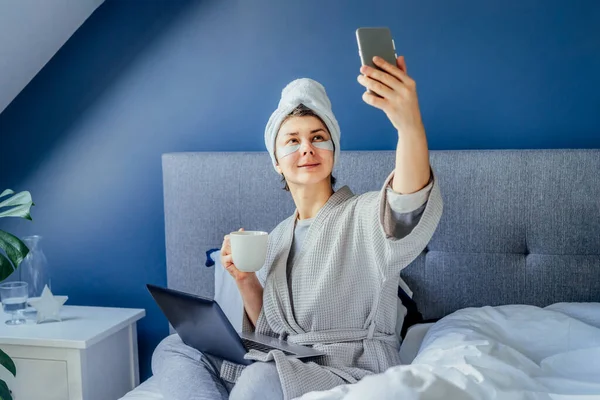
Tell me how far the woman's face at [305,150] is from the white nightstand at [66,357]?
2.79ft

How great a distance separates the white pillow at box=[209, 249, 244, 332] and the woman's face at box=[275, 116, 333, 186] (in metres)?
0.43

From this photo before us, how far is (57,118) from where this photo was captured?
239cm

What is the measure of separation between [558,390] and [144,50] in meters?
1.74

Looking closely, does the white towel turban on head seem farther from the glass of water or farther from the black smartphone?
the glass of water

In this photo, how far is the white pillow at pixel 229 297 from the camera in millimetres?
1827

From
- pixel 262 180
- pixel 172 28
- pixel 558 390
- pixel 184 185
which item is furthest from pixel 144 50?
pixel 558 390

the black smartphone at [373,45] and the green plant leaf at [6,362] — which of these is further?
the green plant leaf at [6,362]

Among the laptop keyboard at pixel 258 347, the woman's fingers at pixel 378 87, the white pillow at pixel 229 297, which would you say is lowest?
the laptop keyboard at pixel 258 347

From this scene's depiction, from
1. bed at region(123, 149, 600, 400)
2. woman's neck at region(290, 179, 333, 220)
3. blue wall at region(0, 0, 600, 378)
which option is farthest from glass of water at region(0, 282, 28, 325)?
woman's neck at region(290, 179, 333, 220)

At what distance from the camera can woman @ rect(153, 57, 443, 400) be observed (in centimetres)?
130

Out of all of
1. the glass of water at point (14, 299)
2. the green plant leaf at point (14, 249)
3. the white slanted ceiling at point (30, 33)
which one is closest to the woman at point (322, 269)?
the green plant leaf at point (14, 249)

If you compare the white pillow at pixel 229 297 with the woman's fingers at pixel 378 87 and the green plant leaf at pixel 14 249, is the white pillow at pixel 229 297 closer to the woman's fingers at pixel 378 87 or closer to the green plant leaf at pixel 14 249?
the green plant leaf at pixel 14 249

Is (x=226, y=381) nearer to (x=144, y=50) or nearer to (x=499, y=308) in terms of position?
(x=499, y=308)

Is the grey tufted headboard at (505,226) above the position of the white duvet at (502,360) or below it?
above
